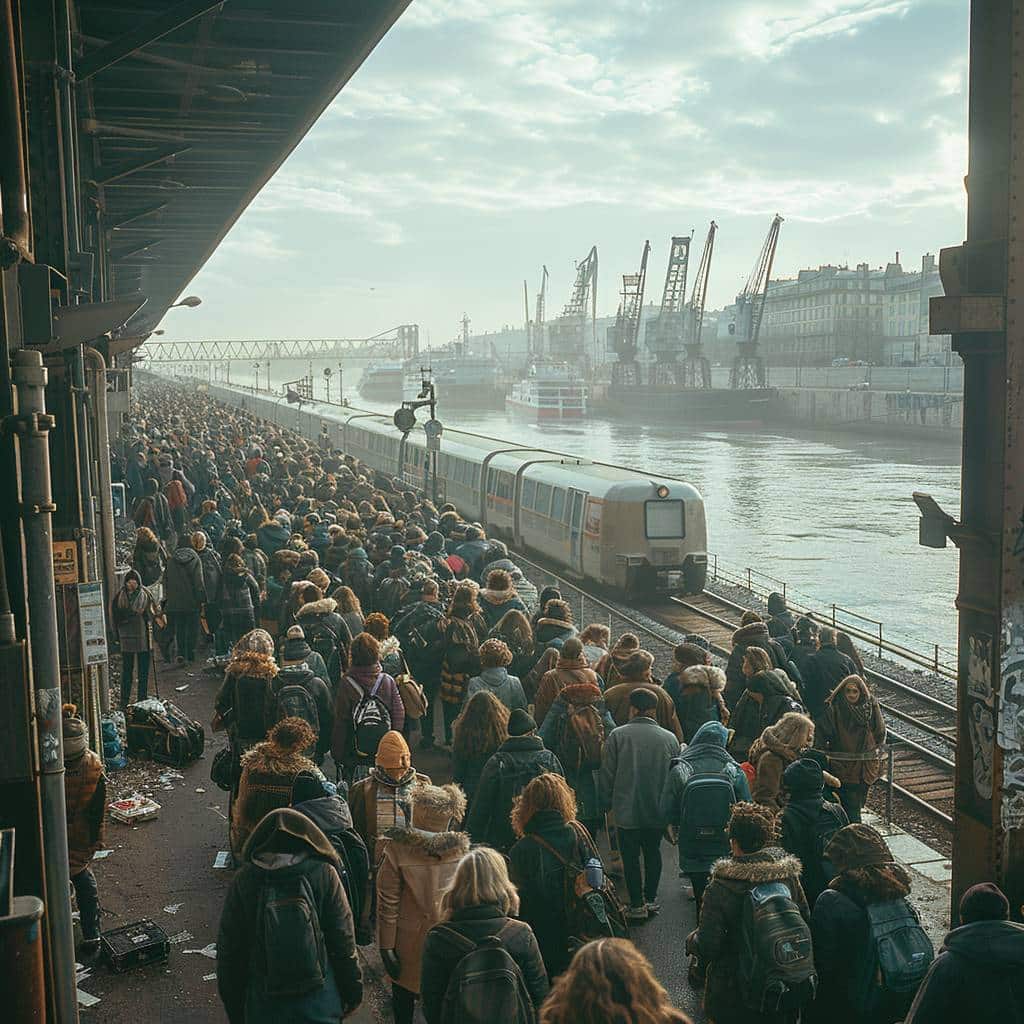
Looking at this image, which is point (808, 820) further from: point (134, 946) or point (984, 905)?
point (134, 946)

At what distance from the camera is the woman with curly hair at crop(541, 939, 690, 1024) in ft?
10.5

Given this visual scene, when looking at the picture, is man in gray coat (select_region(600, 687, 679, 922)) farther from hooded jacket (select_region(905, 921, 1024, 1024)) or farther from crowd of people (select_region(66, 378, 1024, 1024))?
hooded jacket (select_region(905, 921, 1024, 1024))

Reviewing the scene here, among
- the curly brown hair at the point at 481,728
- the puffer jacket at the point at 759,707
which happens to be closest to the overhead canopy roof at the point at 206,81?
the curly brown hair at the point at 481,728

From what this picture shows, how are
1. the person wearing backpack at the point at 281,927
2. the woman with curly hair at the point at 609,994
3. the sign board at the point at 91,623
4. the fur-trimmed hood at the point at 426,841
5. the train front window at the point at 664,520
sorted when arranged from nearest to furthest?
the woman with curly hair at the point at 609,994, the person wearing backpack at the point at 281,927, the fur-trimmed hood at the point at 426,841, the sign board at the point at 91,623, the train front window at the point at 664,520

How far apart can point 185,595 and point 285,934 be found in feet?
29.9

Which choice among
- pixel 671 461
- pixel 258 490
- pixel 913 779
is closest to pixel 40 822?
pixel 913 779

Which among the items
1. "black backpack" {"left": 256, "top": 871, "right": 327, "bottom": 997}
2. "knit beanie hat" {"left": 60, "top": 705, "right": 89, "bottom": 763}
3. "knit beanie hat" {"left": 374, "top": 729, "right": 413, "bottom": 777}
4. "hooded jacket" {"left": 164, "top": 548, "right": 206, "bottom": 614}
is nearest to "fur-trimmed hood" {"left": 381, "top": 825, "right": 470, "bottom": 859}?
"black backpack" {"left": 256, "top": 871, "right": 327, "bottom": 997}

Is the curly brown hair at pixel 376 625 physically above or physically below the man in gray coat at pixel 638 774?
above

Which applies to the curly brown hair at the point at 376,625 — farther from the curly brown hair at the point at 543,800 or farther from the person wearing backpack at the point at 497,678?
the curly brown hair at the point at 543,800

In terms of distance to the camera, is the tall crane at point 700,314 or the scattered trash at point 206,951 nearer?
the scattered trash at point 206,951

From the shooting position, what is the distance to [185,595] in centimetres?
1289

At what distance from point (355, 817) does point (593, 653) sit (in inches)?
141

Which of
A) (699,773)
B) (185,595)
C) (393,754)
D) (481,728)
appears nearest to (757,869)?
(699,773)

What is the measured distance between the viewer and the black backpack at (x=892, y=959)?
15.3 feet
